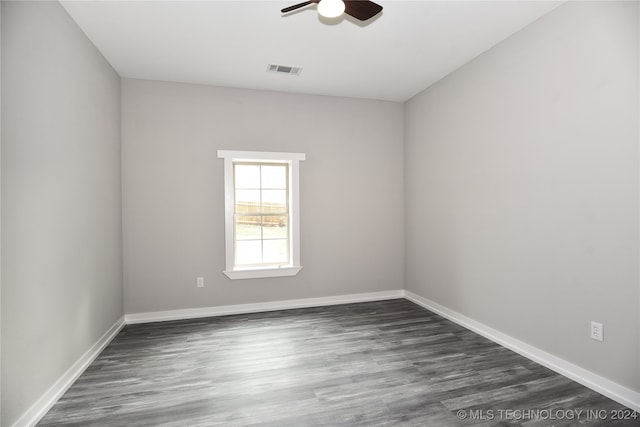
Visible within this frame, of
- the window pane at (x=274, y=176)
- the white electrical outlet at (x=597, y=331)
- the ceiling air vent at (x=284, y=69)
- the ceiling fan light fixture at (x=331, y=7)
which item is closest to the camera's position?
the ceiling fan light fixture at (x=331, y=7)

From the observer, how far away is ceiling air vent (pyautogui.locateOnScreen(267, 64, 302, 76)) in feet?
11.7

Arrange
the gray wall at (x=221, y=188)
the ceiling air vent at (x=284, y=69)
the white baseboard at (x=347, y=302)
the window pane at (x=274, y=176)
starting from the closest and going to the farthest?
the white baseboard at (x=347, y=302) → the ceiling air vent at (x=284, y=69) → the gray wall at (x=221, y=188) → the window pane at (x=274, y=176)

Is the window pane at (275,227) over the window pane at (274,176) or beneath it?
beneath

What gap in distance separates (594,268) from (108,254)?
4132mm

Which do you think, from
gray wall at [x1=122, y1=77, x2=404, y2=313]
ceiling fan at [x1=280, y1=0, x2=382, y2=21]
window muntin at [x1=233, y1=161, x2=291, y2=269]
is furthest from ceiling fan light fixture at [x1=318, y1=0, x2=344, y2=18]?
window muntin at [x1=233, y1=161, x2=291, y2=269]

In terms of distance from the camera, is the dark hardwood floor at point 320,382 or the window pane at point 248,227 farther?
the window pane at point 248,227

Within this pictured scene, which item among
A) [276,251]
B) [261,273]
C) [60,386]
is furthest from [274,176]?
[60,386]

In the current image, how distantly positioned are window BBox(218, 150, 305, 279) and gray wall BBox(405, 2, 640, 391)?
186 centimetres

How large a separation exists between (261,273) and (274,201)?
94cm

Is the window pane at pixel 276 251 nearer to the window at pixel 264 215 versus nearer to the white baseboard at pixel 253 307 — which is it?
the window at pixel 264 215

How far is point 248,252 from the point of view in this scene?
431 cm

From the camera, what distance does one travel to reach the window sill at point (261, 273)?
4.09 m

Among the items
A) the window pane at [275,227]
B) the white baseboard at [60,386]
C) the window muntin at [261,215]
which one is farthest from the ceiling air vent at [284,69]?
the white baseboard at [60,386]

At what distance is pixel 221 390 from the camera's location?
238 cm
